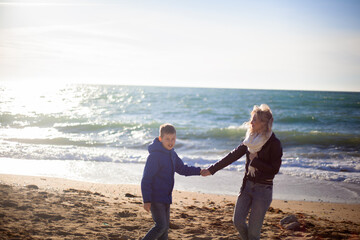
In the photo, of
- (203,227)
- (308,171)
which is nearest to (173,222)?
(203,227)

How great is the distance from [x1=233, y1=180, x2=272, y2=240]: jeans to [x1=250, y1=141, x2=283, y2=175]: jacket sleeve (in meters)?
0.18

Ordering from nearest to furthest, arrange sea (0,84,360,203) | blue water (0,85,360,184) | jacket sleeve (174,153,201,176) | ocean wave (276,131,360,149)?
1. jacket sleeve (174,153,201,176)
2. sea (0,84,360,203)
3. blue water (0,85,360,184)
4. ocean wave (276,131,360,149)

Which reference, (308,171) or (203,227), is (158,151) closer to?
(203,227)

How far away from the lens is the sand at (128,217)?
13.4ft

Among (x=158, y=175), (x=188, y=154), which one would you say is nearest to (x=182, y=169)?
(x=158, y=175)

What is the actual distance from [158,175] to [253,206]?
41.2 inches

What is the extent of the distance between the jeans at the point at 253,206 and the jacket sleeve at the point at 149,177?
975 millimetres

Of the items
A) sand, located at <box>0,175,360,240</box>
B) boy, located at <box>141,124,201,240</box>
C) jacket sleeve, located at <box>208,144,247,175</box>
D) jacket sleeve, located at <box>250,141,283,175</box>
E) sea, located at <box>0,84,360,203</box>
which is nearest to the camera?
jacket sleeve, located at <box>250,141,283,175</box>

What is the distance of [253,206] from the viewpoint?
322 centimetres

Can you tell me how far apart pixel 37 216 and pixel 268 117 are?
341 cm

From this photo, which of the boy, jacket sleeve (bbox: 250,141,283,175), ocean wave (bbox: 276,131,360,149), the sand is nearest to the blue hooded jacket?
the boy

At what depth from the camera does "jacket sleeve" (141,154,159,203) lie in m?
3.26

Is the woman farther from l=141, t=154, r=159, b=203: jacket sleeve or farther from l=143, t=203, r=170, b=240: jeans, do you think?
l=141, t=154, r=159, b=203: jacket sleeve

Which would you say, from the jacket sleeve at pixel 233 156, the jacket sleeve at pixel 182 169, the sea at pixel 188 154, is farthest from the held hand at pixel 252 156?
the sea at pixel 188 154
